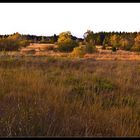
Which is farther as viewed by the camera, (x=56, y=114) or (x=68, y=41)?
(x=68, y=41)

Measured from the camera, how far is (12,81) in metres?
6.36

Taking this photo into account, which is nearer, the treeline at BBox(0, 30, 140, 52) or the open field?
→ the open field

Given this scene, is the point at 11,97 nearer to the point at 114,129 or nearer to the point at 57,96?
the point at 57,96

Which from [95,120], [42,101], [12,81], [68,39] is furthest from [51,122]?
[68,39]

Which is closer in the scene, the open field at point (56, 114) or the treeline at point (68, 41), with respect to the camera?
the open field at point (56, 114)

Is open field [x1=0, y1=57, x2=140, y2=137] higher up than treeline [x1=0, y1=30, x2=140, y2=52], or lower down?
higher up

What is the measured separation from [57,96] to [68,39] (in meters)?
53.5

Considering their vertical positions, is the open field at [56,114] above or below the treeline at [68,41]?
above

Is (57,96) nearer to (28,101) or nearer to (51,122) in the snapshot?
(28,101)

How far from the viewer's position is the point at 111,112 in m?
4.77

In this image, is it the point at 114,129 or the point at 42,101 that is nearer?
the point at 114,129

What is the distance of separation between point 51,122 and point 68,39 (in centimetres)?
5489

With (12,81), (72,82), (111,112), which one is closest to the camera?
(111,112)

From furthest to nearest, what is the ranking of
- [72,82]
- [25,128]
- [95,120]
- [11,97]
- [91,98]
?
[72,82]
[91,98]
[11,97]
[95,120]
[25,128]
